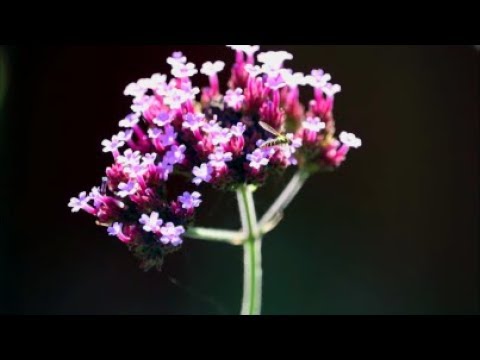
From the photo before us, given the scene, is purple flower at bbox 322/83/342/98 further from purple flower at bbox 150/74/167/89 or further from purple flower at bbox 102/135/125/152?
purple flower at bbox 102/135/125/152

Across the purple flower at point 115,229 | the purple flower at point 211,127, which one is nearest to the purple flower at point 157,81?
the purple flower at point 211,127

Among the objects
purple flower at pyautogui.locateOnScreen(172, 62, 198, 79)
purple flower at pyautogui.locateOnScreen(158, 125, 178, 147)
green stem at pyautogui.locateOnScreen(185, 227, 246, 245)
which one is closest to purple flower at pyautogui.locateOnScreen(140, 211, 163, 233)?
green stem at pyautogui.locateOnScreen(185, 227, 246, 245)

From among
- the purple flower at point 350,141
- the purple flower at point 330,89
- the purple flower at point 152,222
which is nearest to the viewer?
the purple flower at point 152,222

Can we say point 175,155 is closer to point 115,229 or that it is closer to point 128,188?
point 128,188

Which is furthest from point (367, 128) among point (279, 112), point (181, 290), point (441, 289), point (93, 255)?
point (279, 112)

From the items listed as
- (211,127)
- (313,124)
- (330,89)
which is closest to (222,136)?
(211,127)

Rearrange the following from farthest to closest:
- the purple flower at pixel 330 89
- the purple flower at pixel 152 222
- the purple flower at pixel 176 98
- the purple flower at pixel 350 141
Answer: the purple flower at pixel 330 89 < the purple flower at pixel 350 141 < the purple flower at pixel 176 98 < the purple flower at pixel 152 222

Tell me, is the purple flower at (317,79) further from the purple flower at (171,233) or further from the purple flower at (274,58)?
the purple flower at (171,233)
